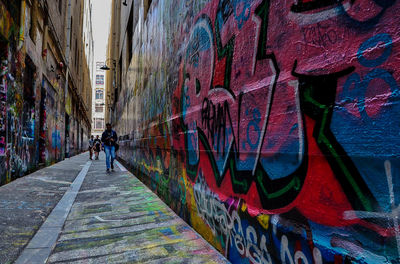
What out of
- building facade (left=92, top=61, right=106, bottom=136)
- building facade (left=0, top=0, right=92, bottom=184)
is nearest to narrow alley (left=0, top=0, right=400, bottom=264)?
building facade (left=0, top=0, right=92, bottom=184)

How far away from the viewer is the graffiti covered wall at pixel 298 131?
1.20m

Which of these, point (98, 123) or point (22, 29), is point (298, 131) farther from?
point (98, 123)

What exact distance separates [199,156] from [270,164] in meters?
1.35

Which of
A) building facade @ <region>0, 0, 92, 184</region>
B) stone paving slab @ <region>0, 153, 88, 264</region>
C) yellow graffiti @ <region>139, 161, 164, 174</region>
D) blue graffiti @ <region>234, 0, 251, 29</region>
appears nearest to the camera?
blue graffiti @ <region>234, 0, 251, 29</region>

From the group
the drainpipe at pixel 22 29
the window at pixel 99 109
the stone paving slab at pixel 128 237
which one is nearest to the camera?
the stone paving slab at pixel 128 237

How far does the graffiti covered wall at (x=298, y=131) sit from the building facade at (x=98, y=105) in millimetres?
58705

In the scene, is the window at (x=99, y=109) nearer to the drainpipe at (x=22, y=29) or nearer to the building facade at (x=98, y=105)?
the building facade at (x=98, y=105)

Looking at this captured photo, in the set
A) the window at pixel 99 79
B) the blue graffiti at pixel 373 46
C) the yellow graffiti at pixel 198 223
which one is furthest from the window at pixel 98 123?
the blue graffiti at pixel 373 46

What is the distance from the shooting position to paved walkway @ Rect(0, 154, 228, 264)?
242cm

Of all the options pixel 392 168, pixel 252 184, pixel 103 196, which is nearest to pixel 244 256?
pixel 252 184

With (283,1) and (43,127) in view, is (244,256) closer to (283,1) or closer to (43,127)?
(283,1)

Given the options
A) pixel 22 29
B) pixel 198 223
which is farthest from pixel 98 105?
pixel 198 223

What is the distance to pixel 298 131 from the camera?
1622 mm

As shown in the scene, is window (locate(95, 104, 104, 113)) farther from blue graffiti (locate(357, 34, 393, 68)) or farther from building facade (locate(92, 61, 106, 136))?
blue graffiti (locate(357, 34, 393, 68))
